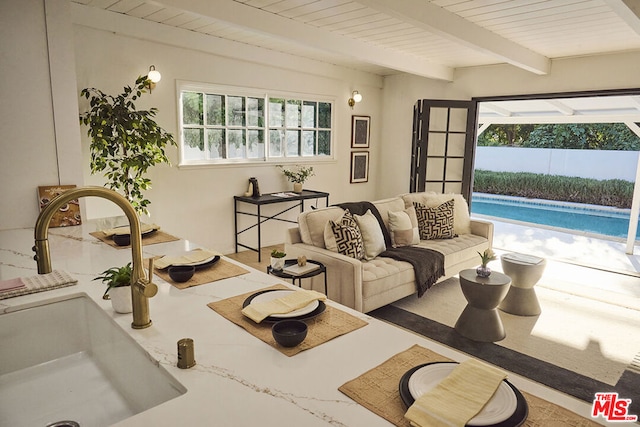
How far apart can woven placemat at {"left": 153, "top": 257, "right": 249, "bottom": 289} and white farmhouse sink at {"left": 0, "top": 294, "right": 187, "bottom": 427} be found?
0.92 feet

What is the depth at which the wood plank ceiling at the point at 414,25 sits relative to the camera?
3.04 metres

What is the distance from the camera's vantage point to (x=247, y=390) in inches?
36.0

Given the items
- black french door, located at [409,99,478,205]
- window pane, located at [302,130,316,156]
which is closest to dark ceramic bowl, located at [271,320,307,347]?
window pane, located at [302,130,316,156]

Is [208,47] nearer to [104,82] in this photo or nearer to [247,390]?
[104,82]

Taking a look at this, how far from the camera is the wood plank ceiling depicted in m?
3.04

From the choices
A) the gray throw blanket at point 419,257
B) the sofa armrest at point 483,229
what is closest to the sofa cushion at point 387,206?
the gray throw blanket at point 419,257

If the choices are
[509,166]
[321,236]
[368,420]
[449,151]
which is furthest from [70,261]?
[509,166]

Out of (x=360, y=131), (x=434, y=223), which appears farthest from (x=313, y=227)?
(x=360, y=131)

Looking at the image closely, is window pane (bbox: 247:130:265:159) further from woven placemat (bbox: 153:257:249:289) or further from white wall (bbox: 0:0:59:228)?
woven placemat (bbox: 153:257:249:289)

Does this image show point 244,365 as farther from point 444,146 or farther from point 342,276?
point 444,146

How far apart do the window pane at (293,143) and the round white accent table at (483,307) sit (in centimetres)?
315

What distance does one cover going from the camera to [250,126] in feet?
16.8

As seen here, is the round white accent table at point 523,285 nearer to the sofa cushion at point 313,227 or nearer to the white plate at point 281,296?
the sofa cushion at point 313,227

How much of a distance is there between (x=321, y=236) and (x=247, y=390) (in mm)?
2627
